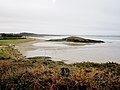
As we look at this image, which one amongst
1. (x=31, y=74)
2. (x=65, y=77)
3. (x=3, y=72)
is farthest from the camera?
(x=3, y=72)

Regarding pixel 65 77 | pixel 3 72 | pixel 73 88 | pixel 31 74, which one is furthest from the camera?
pixel 3 72

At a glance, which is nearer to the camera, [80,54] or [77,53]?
[80,54]

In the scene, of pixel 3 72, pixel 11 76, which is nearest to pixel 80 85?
pixel 11 76

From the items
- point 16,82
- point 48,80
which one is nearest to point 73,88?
point 48,80

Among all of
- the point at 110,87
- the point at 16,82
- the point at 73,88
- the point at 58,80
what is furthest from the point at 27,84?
the point at 110,87

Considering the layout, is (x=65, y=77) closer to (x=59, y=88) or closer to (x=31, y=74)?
(x=59, y=88)

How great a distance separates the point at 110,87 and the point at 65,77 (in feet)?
5.64

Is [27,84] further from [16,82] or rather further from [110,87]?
[110,87]

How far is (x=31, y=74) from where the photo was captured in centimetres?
988

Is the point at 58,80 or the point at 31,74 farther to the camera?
the point at 31,74

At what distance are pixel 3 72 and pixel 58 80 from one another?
3.31m

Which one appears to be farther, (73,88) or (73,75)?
(73,75)

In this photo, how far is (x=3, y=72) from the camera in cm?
1095

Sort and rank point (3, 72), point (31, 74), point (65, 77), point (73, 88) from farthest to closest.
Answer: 1. point (3, 72)
2. point (31, 74)
3. point (65, 77)
4. point (73, 88)
